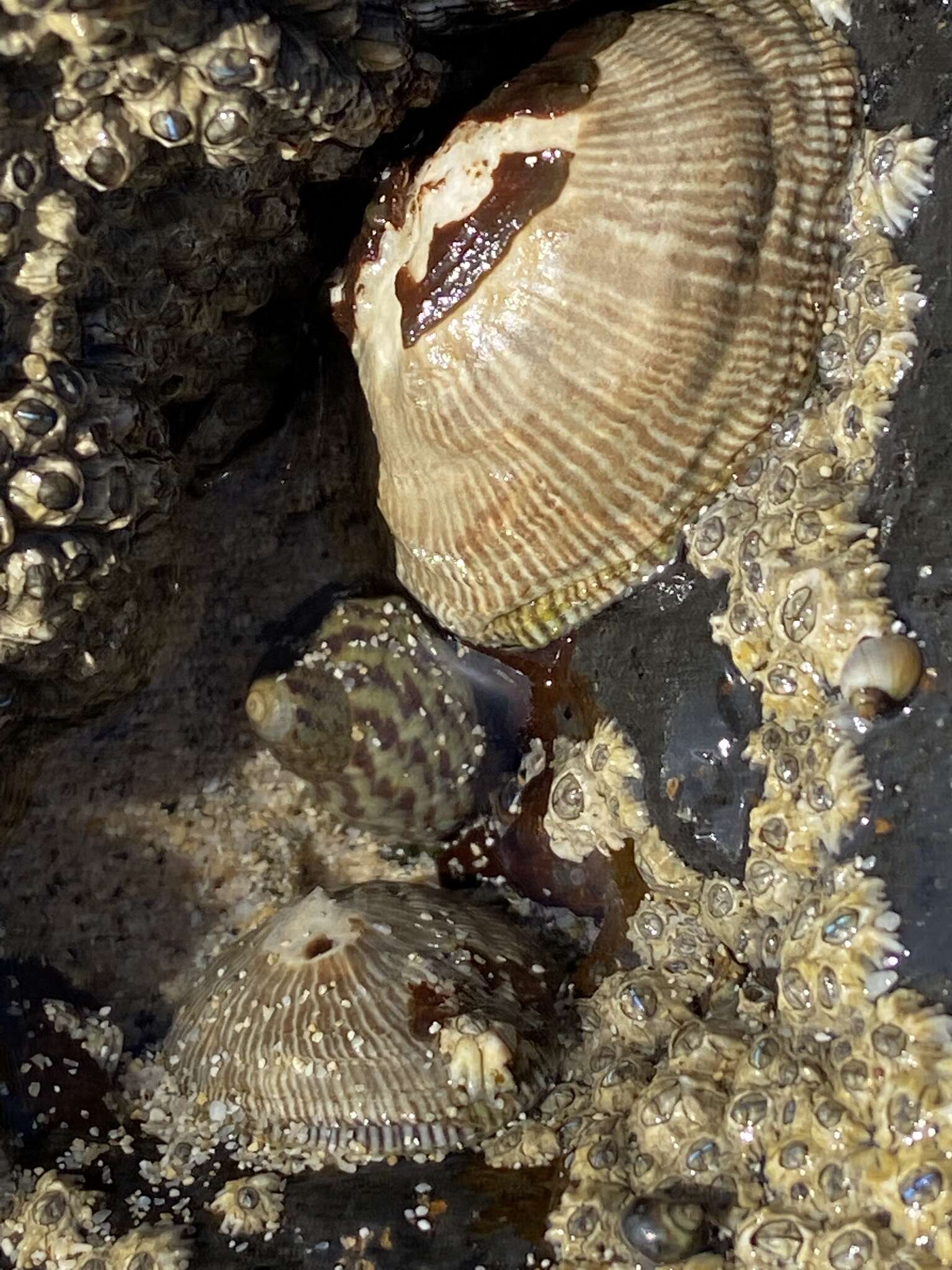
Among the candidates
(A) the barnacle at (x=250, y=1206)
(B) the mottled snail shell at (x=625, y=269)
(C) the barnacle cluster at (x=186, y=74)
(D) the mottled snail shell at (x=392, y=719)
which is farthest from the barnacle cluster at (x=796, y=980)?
(C) the barnacle cluster at (x=186, y=74)

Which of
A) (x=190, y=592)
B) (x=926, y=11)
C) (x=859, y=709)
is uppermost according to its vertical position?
(x=926, y=11)

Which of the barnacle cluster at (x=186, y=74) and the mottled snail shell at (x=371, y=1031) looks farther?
the mottled snail shell at (x=371, y=1031)

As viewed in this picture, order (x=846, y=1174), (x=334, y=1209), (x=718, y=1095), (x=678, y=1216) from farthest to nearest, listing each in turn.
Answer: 1. (x=334, y=1209)
2. (x=718, y=1095)
3. (x=678, y=1216)
4. (x=846, y=1174)

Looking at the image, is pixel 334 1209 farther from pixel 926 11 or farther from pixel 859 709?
pixel 926 11

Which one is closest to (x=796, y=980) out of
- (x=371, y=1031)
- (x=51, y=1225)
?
(x=371, y=1031)

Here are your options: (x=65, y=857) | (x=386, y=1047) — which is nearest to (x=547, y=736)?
A: (x=386, y=1047)

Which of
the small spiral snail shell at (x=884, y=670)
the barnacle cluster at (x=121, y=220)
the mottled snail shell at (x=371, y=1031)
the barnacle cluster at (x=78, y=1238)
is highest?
the barnacle cluster at (x=121, y=220)

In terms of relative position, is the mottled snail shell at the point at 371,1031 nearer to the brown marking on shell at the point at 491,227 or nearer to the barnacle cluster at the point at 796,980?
the barnacle cluster at the point at 796,980
